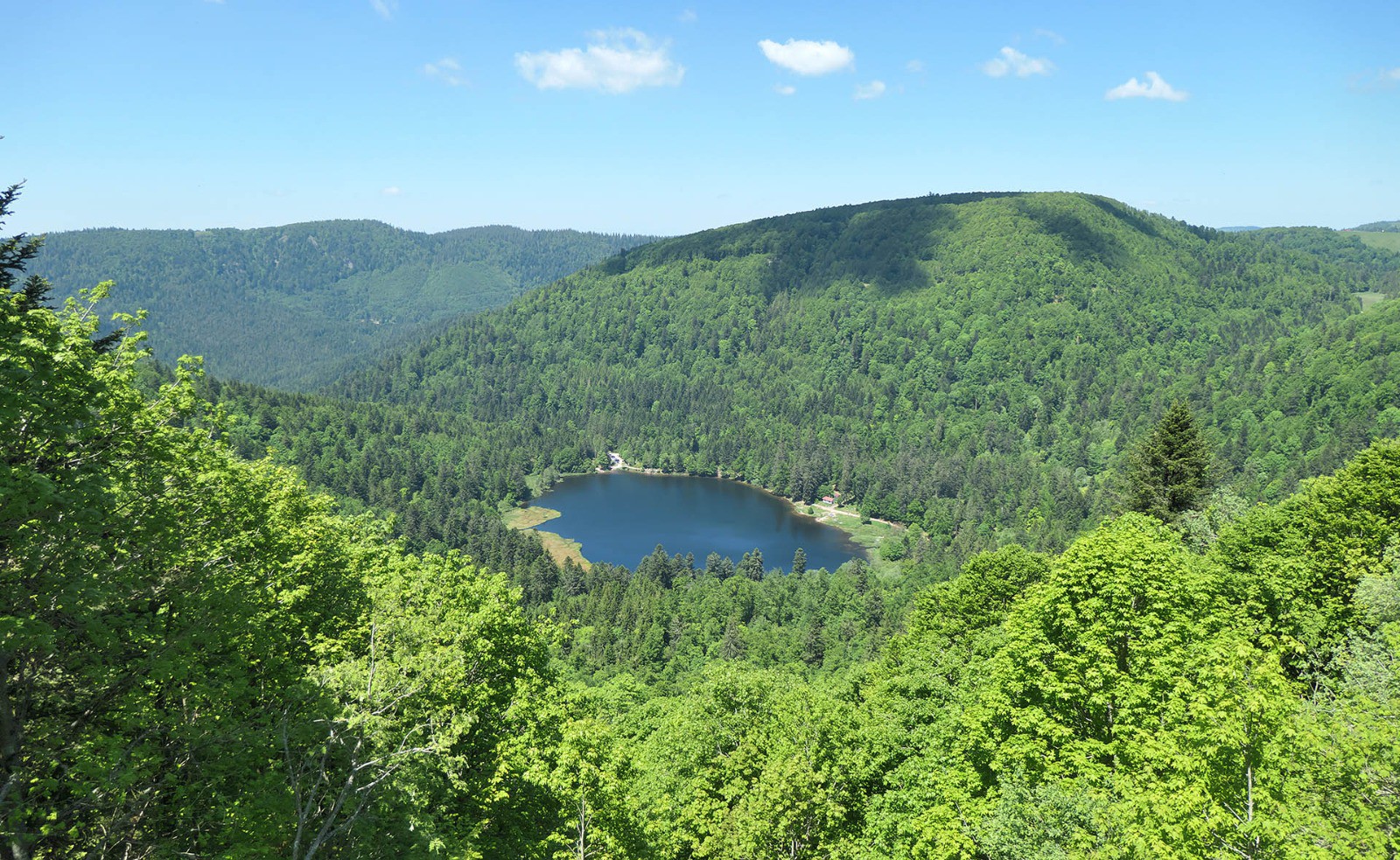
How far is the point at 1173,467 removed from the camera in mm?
43531

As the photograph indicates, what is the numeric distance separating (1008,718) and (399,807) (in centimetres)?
1686

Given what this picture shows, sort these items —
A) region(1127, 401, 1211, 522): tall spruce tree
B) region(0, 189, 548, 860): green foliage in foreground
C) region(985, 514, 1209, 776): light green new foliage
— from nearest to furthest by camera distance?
region(0, 189, 548, 860): green foliage in foreground → region(985, 514, 1209, 776): light green new foliage → region(1127, 401, 1211, 522): tall spruce tree

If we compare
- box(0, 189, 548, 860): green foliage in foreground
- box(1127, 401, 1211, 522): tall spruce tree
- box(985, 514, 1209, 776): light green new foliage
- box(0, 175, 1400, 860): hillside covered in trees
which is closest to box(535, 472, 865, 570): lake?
box(1127, 401, 1211, 522): tall spruce tree

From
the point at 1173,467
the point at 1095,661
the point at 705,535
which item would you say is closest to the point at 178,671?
the point at 1095,661

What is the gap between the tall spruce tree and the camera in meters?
43.4

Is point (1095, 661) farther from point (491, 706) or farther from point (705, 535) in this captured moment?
point (705, 535)

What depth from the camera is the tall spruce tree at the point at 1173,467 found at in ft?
142

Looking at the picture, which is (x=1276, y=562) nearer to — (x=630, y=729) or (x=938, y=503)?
(x=630, y=729)

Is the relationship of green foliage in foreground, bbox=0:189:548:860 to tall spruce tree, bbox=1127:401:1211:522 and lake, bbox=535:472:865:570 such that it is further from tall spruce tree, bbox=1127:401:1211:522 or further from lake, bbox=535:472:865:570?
lake, bbox=535:472:865:570

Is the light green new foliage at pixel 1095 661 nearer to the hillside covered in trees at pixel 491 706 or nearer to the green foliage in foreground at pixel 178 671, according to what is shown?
the hillside covered in trees at pixel 491 706

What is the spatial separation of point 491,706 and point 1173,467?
133 feet

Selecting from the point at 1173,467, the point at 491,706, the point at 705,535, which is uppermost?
the point at 1173,467

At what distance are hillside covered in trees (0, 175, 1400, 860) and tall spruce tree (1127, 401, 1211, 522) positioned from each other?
1203 centimetres

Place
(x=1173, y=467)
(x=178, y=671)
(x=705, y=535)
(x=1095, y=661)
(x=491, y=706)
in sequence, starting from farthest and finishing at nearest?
(x=705, y=535)
(x=1173, y=467)
(x=1095, y=661)
(x=491, y=706)
(x=178, y=671)
